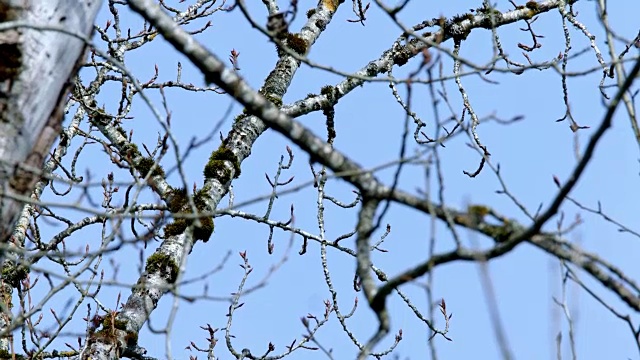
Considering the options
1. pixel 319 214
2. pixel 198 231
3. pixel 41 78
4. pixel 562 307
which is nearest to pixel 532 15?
pixel 319 214

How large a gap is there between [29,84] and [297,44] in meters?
3.78

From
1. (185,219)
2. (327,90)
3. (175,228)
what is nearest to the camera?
(185,219)

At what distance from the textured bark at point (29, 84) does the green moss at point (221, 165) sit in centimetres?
267

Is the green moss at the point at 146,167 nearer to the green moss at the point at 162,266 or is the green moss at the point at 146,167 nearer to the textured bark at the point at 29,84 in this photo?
the green moss at the point at 162,266

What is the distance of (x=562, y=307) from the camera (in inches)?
123

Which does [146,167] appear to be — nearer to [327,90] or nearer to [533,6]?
[327,90]

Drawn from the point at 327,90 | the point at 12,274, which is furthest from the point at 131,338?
the point at 327,90

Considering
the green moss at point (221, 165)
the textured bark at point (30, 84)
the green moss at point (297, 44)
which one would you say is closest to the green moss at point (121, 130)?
the green moss at point (221, 165)

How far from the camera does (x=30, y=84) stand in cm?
262

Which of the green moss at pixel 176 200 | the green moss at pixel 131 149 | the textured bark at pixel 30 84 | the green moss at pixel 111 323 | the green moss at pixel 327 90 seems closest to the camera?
the textured bark at pixel 30 84

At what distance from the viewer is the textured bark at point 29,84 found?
259 centimetres

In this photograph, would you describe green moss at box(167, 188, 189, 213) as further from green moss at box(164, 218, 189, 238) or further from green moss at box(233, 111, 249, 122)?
green moss at box(233, 111, 249, 122)

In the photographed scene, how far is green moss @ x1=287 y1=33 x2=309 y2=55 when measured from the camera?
620 centimetres

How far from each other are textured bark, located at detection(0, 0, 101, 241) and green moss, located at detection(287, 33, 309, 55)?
354 cm
